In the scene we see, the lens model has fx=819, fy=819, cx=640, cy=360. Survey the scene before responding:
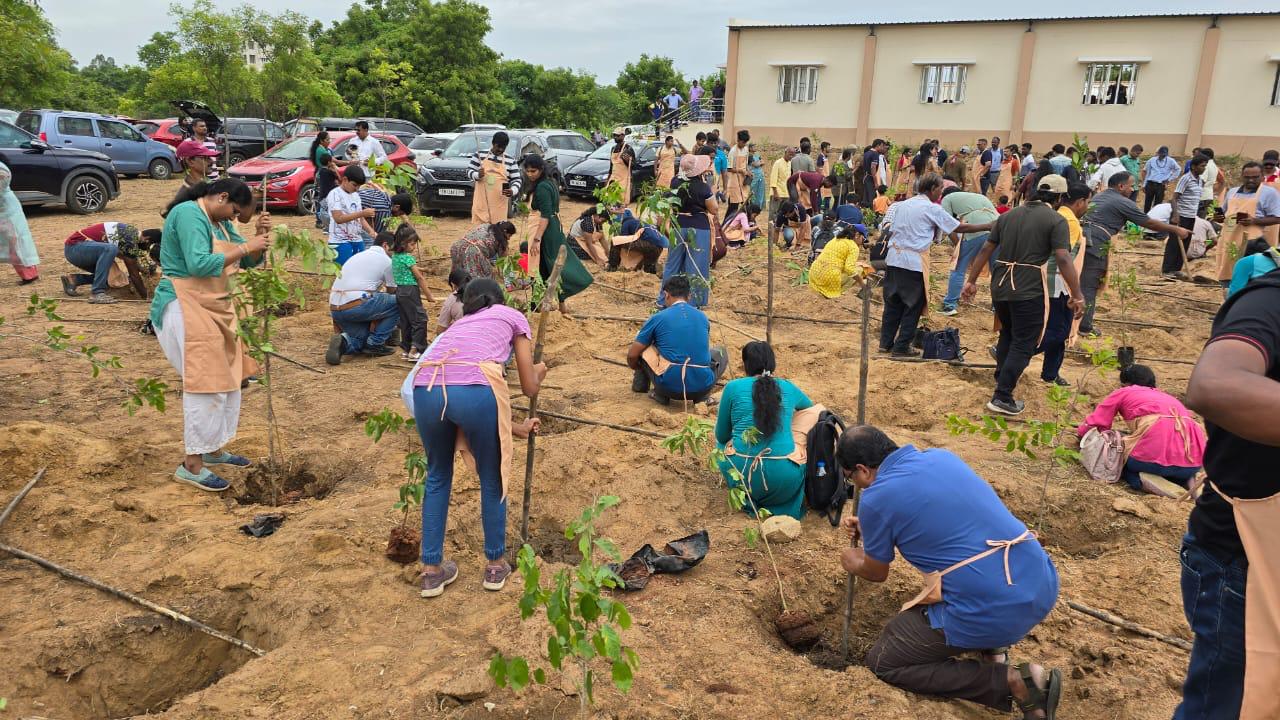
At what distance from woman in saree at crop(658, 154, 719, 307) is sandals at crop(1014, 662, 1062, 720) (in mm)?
5334

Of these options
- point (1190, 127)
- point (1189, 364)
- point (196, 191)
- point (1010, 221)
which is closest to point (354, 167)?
point (196, 191)

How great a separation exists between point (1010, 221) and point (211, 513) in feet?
19.1

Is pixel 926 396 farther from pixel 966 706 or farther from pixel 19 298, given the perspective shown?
pixel 19 298

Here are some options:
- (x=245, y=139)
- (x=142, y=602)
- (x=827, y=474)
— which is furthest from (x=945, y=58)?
(x=142, y=602)

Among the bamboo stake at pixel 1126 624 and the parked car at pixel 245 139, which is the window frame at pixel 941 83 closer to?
the parked car at pixel 245 139

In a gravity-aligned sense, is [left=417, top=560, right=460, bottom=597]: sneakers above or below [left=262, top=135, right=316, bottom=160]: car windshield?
below

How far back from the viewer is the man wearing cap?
6.10 m

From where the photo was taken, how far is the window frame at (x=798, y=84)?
27.0 meters

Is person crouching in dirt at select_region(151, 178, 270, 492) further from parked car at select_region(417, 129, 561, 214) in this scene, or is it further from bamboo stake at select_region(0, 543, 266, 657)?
parked car at select_region(417, 129, 561, 214)

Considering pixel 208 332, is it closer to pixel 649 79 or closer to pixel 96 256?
pixel 96 256

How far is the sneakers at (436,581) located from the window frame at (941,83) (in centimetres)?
2544

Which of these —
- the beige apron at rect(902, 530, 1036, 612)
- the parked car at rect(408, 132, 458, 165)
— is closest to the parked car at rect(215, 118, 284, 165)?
the parked car at rect(408, 132, 458, 165)

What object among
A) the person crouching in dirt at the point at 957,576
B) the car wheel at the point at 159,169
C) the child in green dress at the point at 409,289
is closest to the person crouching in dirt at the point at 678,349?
the child in green dress at the point at 409,289

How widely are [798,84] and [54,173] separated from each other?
69.9ft
